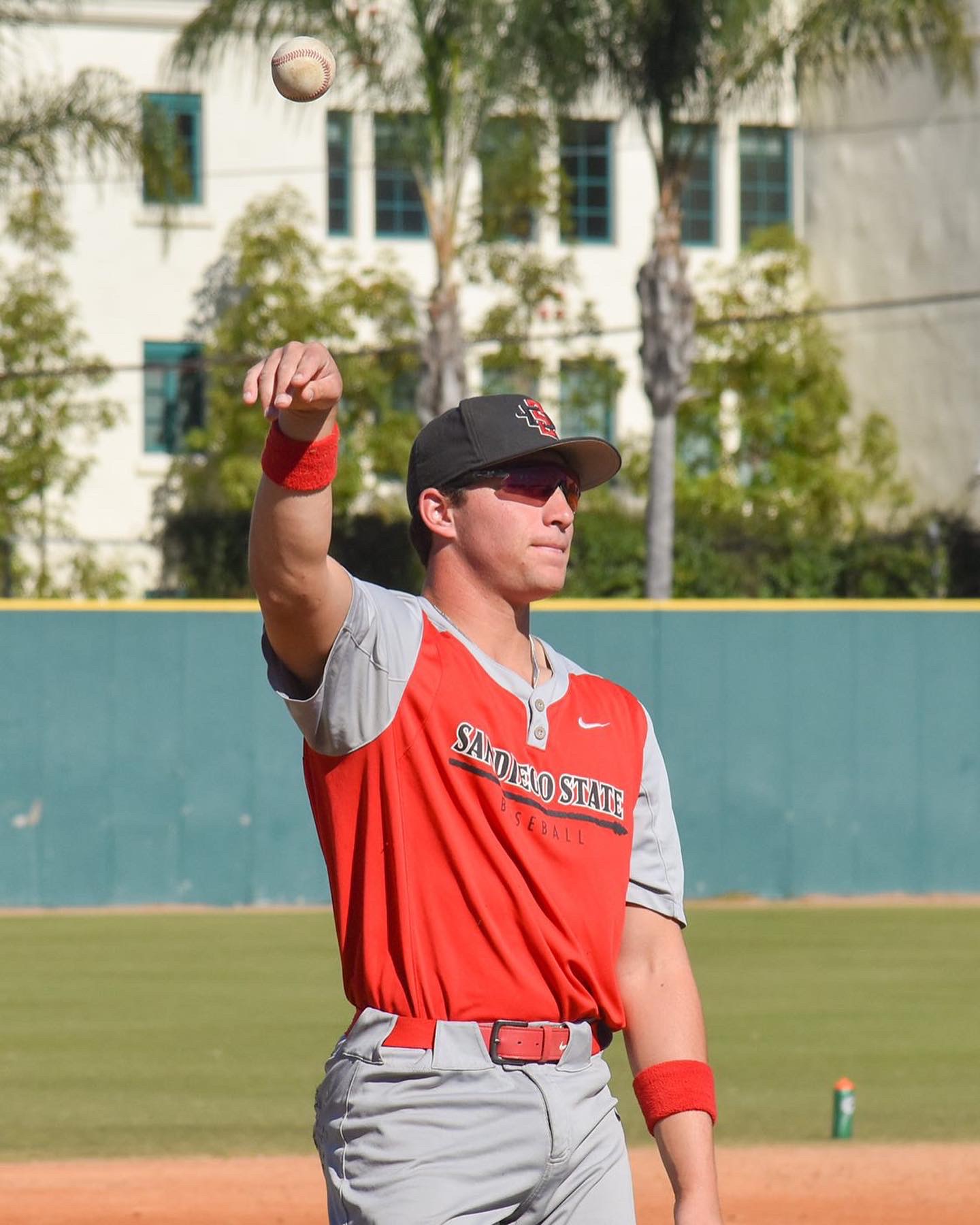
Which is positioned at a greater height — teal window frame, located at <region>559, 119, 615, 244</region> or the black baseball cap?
teal window frame, located at <region>559, 119, 615, 244</region>

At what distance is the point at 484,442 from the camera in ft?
10.4

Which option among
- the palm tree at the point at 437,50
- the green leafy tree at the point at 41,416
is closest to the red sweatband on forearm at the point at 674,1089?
the palm tree at the point at 437,50

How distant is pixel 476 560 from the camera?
320 centimetres

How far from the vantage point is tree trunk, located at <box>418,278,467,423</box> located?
66.4 ft

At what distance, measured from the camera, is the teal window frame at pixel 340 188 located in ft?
91.7

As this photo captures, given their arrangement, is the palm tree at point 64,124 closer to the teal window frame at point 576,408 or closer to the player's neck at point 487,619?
the teal window frame at point 576,408

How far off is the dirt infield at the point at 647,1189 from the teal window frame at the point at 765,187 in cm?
2426

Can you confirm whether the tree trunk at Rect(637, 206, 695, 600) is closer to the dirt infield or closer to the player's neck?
the dirt infield

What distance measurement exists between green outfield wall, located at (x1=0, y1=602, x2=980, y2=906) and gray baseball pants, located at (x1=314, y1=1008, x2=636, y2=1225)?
12.0 m

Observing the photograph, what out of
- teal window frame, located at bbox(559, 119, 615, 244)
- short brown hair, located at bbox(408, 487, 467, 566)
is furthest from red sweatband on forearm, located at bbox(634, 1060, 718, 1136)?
teal window frame, located at bbox(559, 119, 615, 244)

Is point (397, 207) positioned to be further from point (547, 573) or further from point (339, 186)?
point (547, 573)

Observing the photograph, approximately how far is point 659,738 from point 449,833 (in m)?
12.6

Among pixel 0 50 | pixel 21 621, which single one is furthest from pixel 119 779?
pixel 0 50

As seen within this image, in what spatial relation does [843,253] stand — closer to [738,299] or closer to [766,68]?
[738,299]
